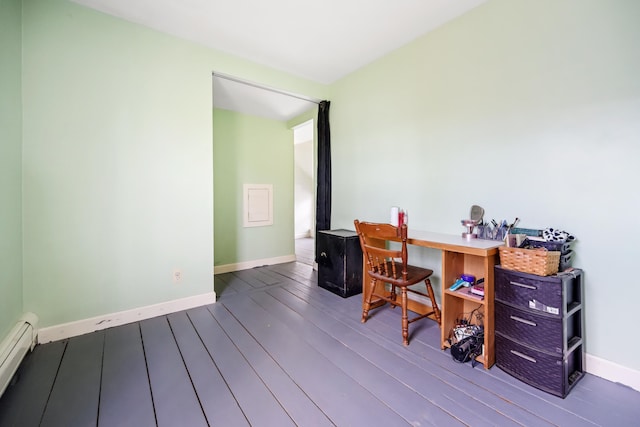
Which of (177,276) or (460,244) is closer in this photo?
(460,244)

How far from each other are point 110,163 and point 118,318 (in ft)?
4.20

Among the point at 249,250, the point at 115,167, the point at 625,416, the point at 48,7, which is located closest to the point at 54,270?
the point at 115,167

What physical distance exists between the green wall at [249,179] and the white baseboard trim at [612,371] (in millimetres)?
3589

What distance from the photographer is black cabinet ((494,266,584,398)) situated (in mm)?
1372

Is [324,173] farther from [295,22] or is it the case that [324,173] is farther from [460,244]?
[460,244]

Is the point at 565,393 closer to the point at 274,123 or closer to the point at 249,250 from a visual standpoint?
the point at 249,250

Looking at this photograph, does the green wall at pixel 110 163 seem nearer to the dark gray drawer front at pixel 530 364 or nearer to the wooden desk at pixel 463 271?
the wooden desk at pixel 463 271

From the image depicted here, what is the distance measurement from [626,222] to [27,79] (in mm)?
3894

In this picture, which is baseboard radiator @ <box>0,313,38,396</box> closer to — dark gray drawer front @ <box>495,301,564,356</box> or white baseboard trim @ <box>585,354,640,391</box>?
dark gray drawer front @ <box>495,301,564,356</box>

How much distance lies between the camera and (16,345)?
Answer: 161 cm

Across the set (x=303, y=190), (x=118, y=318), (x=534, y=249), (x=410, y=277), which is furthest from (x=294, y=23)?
(x=303, y=190)

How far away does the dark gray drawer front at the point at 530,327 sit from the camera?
4.52 feet

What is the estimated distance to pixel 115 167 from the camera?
7.11ft

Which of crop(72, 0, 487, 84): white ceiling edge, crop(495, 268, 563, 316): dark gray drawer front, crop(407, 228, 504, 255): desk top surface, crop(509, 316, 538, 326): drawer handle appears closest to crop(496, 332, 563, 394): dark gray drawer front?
crop(509, 316, 538, 326): drawer handle
